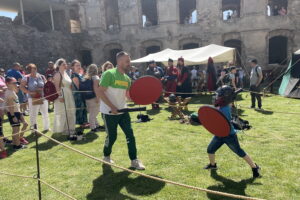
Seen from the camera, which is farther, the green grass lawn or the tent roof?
the tent roof

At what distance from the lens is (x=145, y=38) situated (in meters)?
21.8

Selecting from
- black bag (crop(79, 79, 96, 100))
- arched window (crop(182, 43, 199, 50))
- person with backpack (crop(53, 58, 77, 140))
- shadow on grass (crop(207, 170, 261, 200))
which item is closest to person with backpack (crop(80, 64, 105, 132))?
black bag (crop(79, 79, 96, 100))

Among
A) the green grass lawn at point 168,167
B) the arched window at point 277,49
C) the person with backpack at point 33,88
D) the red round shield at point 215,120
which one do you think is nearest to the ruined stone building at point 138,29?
the arched window at point 277,49

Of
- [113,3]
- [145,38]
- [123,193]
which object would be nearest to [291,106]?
[123,193]

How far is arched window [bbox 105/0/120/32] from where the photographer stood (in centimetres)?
2311

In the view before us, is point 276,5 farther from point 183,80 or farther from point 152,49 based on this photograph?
point 183,80

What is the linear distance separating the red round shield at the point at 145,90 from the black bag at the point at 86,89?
2846 millimetres

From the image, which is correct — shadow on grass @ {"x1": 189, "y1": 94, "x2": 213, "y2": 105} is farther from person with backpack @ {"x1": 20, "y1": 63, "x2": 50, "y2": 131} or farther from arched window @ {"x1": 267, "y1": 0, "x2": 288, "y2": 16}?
arched window @ {"x1": 267, "y1": 0, "x2": 288, "y2": 16}

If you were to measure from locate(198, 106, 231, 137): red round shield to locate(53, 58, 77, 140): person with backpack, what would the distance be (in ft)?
12.4

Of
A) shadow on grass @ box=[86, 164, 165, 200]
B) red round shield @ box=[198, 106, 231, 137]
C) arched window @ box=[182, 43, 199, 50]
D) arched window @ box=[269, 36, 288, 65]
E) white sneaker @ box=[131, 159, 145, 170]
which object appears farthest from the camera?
arched window @ box=[182, 43, 199, 50]

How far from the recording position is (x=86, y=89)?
6.70 meters

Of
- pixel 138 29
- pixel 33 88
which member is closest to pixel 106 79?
pixel 33 88

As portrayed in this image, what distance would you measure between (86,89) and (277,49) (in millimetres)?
18149

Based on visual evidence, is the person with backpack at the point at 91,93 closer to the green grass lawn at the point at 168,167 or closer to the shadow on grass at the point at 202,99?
the green grass lawn at the point at 168,167
